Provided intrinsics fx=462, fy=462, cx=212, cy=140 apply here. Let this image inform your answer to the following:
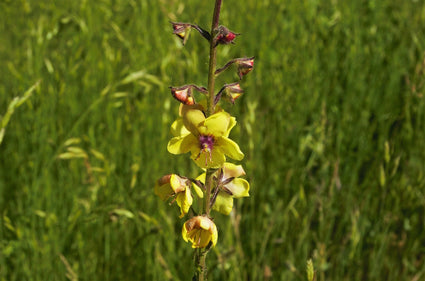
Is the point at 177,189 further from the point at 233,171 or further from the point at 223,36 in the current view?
the point at 223,36

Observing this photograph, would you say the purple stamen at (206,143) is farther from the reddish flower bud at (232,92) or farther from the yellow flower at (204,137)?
the reddish flower bud at (232,92)

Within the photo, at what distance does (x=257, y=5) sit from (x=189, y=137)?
2.76 meters

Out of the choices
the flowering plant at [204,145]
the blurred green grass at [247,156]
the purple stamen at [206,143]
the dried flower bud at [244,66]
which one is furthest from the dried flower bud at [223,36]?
the blurred green grass at [247,156]

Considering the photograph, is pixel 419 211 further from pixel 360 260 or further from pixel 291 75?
pixel 291 75

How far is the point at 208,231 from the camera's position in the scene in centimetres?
110

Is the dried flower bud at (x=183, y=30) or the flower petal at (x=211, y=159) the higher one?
the dried flower bud at (x=183, y=30)

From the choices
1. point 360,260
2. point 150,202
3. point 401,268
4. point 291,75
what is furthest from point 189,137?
point 291,75

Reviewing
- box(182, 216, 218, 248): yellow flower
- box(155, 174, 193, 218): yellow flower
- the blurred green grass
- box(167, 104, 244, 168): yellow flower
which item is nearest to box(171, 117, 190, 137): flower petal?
box(167, 104, 244, 168): yellow flower

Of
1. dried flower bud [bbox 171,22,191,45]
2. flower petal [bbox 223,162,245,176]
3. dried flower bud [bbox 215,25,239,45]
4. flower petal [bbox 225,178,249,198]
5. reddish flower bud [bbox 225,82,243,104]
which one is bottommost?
flower petal [bbox 225,178,249,198]

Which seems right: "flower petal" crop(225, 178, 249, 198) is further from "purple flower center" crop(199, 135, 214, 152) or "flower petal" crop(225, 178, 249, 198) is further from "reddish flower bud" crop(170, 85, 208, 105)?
"reddish flower bud" crop(170, 85, 208, 105)

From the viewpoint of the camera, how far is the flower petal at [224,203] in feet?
3.95

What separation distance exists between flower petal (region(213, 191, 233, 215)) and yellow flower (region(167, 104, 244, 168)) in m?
0.13

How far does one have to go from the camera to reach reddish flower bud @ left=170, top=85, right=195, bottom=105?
1064mm

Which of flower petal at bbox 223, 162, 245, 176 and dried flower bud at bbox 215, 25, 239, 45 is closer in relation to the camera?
dried flower bud at bbox 215, 25, 239, 45
